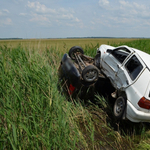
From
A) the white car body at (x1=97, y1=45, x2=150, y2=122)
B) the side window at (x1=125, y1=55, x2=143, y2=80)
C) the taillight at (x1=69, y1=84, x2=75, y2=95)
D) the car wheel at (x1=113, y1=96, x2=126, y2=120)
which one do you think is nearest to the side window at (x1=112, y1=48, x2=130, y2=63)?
the white car body at (x1=97, y1=45, x2=150, y2=122)

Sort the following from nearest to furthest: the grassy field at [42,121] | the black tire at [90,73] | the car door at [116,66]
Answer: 1. the grassy field at [42,121]
2. the car door at [116,66]
3. the black tire at [90,73]

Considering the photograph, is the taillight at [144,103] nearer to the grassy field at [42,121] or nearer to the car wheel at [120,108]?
the car wheel at [120,108]

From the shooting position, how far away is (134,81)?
3.91 metres

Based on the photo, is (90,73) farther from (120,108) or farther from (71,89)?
(120,108)

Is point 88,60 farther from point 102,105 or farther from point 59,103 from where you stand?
point 59,103

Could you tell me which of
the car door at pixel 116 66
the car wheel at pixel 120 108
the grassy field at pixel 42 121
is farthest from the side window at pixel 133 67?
the grassy field at pixel 42 121

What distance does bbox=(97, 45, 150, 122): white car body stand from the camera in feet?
11.8

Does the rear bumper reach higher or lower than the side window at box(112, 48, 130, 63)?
lower

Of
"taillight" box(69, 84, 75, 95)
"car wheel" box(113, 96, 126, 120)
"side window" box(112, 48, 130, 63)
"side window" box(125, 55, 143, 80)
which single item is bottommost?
"car wheel" box(113, 96, 126, 120)

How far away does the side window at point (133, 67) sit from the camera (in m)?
4.14

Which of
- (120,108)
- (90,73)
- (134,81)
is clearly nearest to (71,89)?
(90,73)

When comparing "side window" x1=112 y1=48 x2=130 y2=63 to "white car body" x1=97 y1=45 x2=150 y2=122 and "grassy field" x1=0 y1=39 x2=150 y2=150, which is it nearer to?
"white car body" x1=97 y1=45 x2=150 y2=122

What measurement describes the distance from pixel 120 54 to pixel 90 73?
4.61 feet

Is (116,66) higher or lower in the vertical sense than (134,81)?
higher
